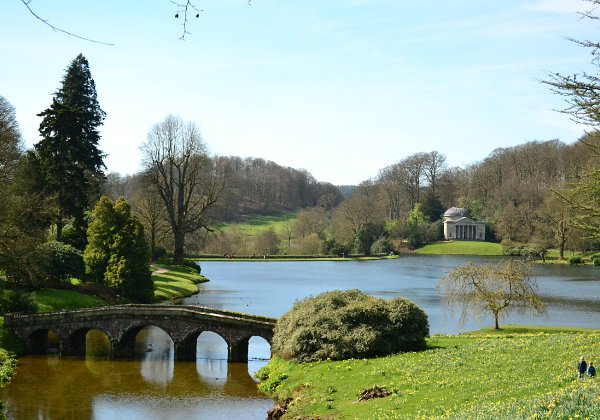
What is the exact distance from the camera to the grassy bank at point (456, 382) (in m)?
16.7

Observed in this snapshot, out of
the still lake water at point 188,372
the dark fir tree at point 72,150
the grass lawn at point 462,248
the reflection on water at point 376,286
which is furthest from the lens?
the grass lawn at point 462,248

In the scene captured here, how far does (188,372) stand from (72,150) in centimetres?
2993

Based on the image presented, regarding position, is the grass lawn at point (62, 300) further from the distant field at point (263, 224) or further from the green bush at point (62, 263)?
the distant field at point (263, 224)

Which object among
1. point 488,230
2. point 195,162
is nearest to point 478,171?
point 488,230

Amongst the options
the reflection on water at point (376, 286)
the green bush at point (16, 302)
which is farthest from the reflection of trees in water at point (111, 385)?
the reflection on water at point (376, 286)

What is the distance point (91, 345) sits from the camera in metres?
45.5

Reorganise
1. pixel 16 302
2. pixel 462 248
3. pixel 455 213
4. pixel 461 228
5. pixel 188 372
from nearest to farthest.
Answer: pixel 188 372 < pixel 16 302 < pixel 462 248 < pixel 461 228 < pixel 455 213

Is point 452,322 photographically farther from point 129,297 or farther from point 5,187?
point 5,187

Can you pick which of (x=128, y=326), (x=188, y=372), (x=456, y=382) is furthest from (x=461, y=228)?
(x=456, y=382)

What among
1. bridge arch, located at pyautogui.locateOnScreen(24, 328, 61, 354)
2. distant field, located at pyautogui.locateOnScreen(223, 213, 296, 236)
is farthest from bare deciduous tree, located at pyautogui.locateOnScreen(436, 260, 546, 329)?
distant field, located at pyautogui.locateOnScreen(223, 213, 296, 236)

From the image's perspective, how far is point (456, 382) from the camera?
75.2ft

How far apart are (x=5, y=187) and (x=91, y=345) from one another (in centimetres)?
1155

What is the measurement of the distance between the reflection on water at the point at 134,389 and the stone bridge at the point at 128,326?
0.97 meters

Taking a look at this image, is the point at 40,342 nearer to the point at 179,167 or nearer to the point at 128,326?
the point at 128,326
